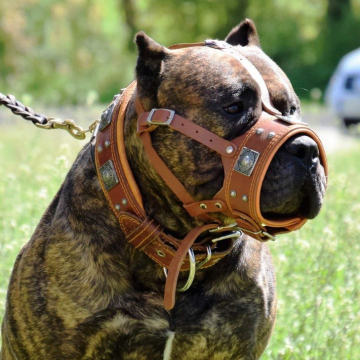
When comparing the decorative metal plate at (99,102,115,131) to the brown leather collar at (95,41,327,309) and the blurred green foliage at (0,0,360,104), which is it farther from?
the blurred green foliage at (0,0,360,104)

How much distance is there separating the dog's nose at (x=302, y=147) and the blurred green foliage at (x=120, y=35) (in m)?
13.1

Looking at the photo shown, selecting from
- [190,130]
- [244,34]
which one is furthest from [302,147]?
[244,34]

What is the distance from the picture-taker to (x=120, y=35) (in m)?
23.0

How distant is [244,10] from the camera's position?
86.1ft

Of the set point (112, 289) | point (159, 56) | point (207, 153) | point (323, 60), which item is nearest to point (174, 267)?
point (112, 289)

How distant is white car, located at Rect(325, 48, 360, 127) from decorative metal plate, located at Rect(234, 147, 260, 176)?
36.9 ft

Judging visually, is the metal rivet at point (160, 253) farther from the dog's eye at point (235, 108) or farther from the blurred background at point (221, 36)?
the blurred background at point (221, 36)

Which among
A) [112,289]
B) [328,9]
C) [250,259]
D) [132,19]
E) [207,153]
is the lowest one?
[112,289]

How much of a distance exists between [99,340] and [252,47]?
4.50 ft

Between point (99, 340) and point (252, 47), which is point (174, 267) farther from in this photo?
point (252, 47)

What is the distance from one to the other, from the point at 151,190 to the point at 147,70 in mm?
476

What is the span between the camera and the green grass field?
3.94 meters

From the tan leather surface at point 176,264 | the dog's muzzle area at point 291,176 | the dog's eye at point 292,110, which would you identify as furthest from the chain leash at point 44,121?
the dog's muzzle area at point 291,176

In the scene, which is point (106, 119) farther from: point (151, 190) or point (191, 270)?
point (191, 270)
